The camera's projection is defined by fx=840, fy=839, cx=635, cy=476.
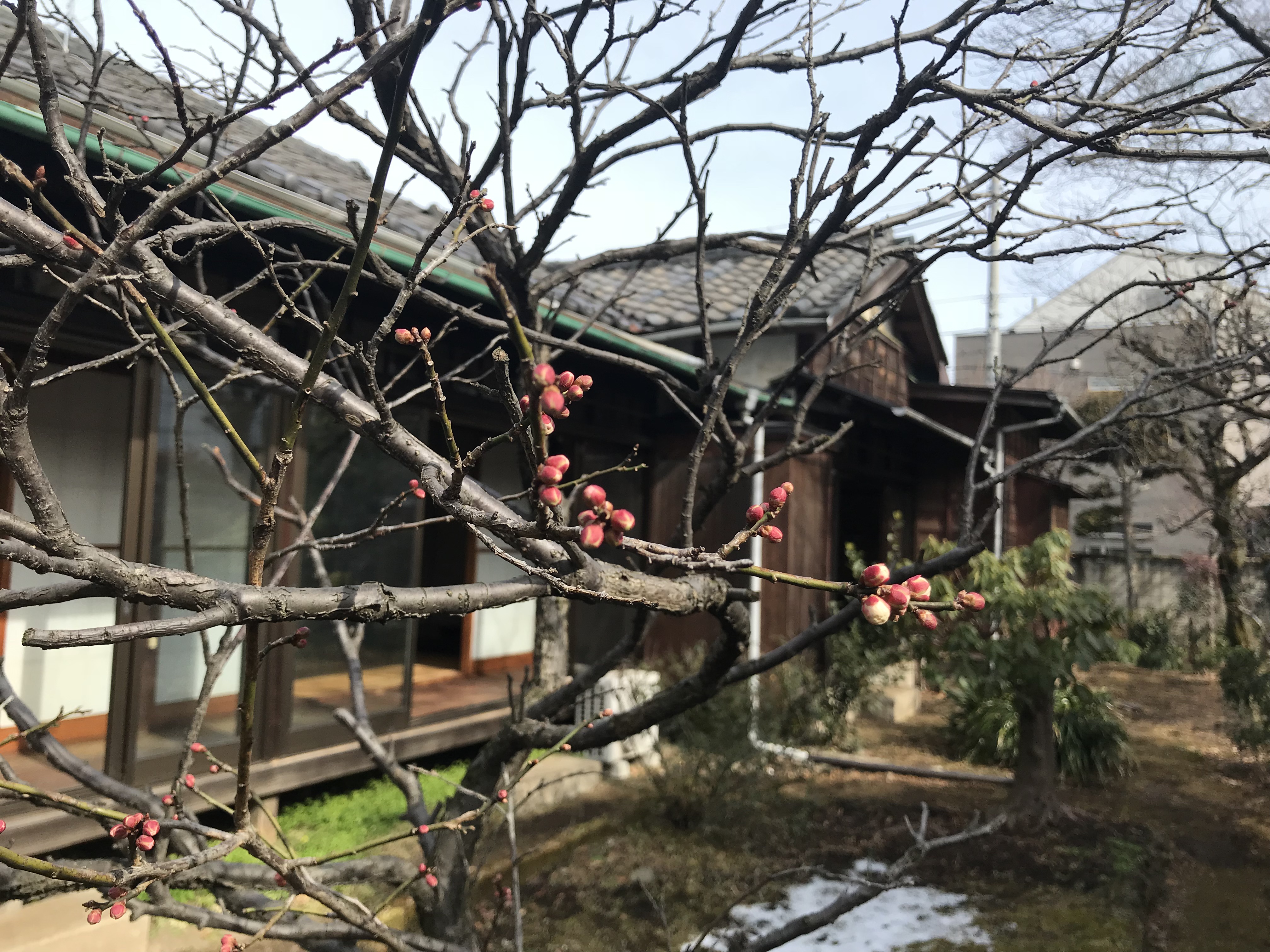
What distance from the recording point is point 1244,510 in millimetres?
9547

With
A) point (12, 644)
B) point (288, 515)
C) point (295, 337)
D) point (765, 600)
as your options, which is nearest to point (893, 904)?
point (765, 600)

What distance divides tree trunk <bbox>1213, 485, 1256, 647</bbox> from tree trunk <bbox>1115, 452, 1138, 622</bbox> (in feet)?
6.34

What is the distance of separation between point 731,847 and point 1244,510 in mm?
8052

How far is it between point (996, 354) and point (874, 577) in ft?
24.9

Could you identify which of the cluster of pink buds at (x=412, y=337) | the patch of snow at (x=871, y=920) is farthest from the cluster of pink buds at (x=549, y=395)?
the patch of snow at (x=871, y=920)

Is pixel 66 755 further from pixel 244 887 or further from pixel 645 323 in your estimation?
pixel 645 323

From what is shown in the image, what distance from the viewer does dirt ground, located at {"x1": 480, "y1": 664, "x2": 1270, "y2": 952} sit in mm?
4012

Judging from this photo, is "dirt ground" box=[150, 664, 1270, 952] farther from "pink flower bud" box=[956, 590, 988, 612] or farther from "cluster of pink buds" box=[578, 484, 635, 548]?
"cluster of pink buds" box=[578, 484, 635, 548]

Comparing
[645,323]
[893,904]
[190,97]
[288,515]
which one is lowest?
[893,904]

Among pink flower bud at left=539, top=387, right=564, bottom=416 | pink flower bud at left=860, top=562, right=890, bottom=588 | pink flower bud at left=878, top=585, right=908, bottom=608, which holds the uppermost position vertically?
pink flower bud at left=539, top=387, right=564, bottom=416

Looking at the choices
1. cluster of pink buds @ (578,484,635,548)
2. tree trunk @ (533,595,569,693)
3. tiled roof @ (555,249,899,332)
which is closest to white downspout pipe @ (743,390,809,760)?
tiled roof @ (555,249,899,332)

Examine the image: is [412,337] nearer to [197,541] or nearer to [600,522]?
[600,522]

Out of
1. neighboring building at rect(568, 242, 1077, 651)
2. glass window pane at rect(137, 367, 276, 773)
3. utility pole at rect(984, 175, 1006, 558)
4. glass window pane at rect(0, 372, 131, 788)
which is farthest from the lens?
neighboring building at rect(568, 242, 1077, 651)

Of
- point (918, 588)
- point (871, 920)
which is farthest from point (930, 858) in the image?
point (918, 588)
